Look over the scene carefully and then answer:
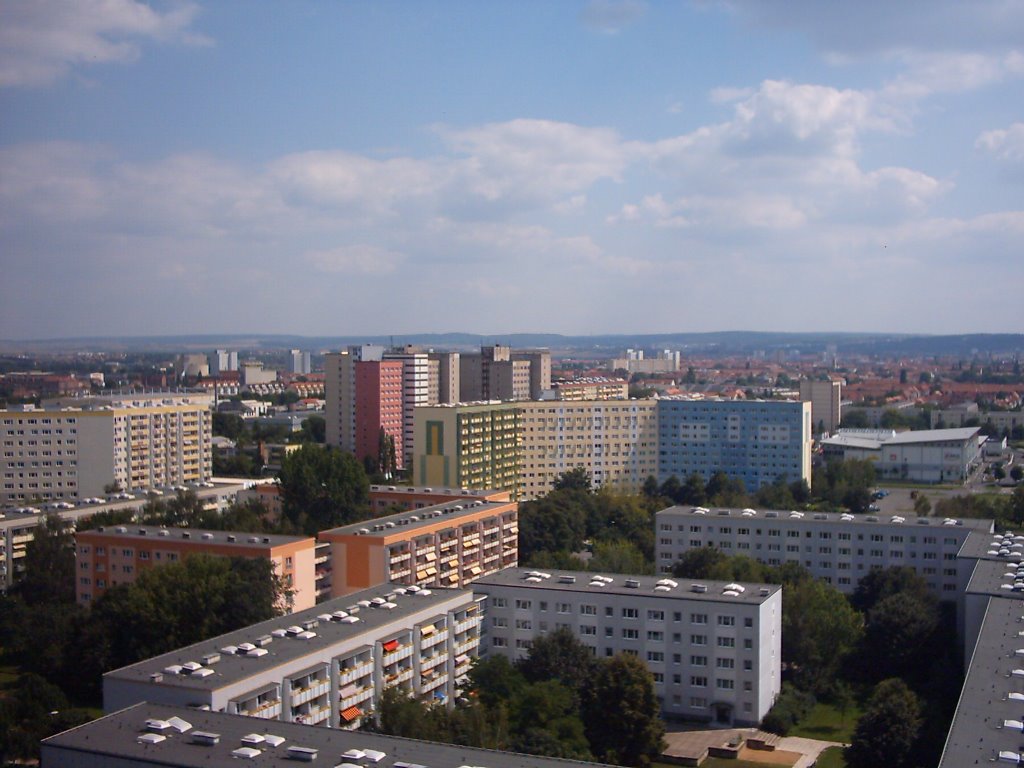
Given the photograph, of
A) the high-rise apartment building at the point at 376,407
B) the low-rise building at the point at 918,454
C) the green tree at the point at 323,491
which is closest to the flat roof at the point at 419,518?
the green tree at the point at 323,491

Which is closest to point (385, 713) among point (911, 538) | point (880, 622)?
point (880, 622)

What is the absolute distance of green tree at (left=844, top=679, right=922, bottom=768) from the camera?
831 cm

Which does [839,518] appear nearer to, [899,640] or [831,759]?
[899,640]

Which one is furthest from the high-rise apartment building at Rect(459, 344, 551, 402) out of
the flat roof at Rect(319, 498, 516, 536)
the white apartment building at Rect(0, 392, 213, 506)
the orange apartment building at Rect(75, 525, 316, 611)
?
the orange apartment building at Rect(75, 525, 316, 611)

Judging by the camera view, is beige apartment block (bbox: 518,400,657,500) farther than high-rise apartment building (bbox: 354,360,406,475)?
No

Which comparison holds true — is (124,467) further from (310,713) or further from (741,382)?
(741,382)

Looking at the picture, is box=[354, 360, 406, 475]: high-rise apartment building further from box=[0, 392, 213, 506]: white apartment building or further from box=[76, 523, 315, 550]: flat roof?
box=[76, 523, 315, 550]: flat roof

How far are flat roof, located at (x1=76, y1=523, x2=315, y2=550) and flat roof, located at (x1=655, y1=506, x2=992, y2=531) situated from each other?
5924 mm

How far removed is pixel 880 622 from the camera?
11477mm

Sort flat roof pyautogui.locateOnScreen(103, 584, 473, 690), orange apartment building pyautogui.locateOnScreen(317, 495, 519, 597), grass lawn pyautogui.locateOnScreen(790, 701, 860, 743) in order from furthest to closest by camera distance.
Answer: orange apartment building pyautogui.locateOnScreen(317, 495, 519, 597), grass lawn pyautogui.locateOnScreen(790, 701, 860, 743), flat roof pyautogui.locateOnScreen(103, 584, 473, 690)

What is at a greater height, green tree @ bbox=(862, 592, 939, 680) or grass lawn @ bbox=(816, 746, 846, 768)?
green tree @ bbox=(862, 592, 939, 680)

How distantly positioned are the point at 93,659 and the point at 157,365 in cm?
4791

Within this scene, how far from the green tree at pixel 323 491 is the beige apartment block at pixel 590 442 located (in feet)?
25.4

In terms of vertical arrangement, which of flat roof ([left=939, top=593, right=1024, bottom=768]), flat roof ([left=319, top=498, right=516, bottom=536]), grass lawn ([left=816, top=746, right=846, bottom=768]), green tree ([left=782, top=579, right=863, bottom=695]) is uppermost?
flat roof ([left=319, top=498, right=516, bottom=536])
